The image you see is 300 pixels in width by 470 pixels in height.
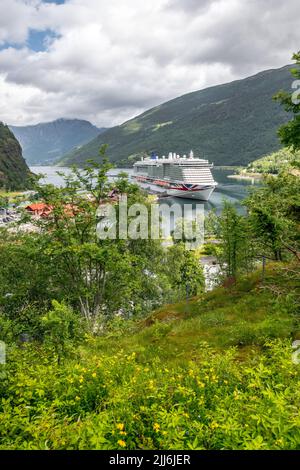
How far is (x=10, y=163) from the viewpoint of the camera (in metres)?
177

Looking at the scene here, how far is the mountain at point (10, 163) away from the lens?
158000mm

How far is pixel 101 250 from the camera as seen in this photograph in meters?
14.5

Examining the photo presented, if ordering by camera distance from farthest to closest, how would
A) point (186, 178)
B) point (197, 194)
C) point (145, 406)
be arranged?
point (186, 178)
point (197, 194)
point (145, 406)

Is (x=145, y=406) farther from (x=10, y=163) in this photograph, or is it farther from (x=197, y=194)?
(x=10, y=163)

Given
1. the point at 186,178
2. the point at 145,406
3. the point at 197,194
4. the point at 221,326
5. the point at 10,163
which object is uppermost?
the point at 10,163

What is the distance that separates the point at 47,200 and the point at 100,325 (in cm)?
701

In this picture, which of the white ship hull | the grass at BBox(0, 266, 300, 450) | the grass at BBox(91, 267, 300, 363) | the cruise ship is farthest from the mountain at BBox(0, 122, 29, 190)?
the grass at BBox(0, 266, 300, 450)

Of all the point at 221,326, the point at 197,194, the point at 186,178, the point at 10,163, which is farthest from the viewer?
the point at 10,163

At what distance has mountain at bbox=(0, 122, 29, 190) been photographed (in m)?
158

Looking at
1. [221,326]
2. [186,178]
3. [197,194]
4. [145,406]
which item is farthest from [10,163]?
[145,406]

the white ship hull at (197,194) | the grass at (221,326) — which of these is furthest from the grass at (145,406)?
the white ship hull at (197,194)

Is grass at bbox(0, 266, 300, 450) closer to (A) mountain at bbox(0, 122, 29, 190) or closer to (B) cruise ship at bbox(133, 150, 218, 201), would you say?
(B) cruise ship at bbox(133, 150, 218, 201)

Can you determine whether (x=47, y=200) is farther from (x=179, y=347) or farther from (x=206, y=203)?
(x=206, y=203)
